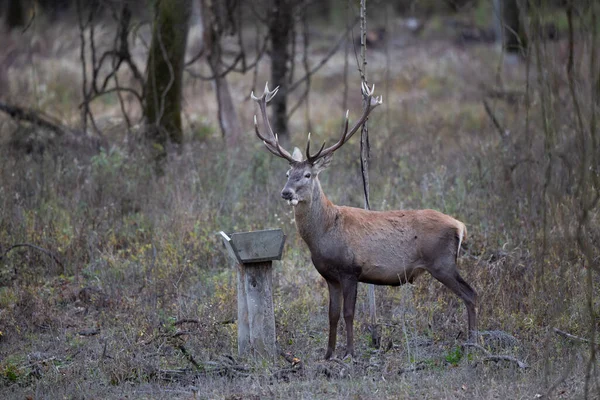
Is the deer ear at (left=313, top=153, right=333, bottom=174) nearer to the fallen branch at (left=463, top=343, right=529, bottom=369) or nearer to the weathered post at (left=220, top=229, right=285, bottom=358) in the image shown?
the weathered post at (left=220, top=229, right=285, bottom=358)

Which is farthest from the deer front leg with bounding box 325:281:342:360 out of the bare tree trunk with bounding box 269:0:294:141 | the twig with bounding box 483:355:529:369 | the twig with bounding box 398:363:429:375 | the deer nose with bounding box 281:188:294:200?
the bare tree trunk with bounding box 269:0:294:141

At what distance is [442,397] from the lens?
19.0ft

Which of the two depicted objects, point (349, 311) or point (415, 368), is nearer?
point (415, 368)

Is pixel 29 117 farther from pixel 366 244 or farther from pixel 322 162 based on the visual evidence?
pixel 366 244

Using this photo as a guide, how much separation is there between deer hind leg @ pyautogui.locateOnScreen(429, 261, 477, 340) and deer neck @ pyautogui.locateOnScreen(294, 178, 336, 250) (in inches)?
40.5

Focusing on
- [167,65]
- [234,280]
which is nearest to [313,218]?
[234,280]

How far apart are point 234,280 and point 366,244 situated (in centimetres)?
209

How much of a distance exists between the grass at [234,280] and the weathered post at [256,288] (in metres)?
0.26

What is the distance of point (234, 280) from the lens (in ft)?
28.4

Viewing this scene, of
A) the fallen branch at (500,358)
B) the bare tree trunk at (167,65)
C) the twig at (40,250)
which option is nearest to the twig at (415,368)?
the fallen branch at (500,358)

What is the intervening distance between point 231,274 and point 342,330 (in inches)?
71.7

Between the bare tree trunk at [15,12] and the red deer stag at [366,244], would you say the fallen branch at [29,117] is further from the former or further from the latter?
the bare tree trunk at [15,12]

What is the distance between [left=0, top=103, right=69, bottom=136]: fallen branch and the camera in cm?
1280

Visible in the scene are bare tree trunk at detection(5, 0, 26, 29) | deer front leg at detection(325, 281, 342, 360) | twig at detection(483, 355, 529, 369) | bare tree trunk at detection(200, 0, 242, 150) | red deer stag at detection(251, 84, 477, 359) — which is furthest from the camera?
bare tree trunk at detection(5, 0, 26, 29)
